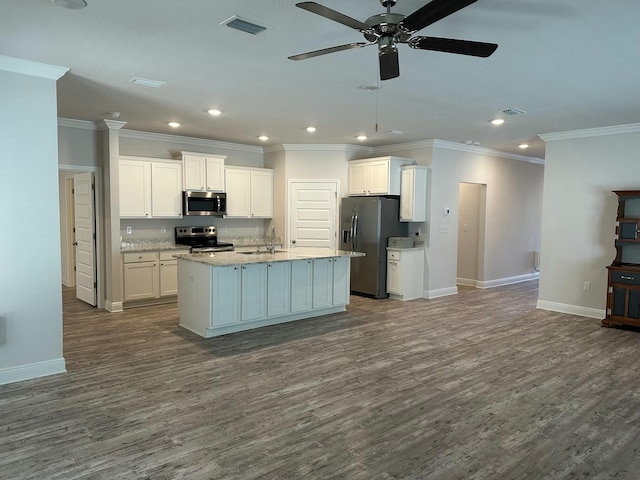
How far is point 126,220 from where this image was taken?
697 centimetres

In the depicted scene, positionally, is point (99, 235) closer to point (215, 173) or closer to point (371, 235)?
point (215, 173)

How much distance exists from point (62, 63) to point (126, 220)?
357 cm

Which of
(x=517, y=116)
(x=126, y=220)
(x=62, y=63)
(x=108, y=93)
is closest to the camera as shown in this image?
(x=62, y=63)

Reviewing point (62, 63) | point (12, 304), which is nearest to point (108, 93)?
point (62, 63)

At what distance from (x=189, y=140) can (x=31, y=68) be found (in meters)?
3.76

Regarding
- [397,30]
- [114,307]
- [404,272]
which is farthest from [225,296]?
[397,30]

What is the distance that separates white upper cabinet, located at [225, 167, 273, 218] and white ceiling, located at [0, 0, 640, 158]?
1610 mm

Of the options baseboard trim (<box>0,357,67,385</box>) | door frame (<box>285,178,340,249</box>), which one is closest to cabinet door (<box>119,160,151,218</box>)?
door frame (<box>285,178,340,249</box>)

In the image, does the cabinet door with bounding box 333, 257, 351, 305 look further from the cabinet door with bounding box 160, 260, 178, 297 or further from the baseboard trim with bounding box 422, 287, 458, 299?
the cabinet door with bounding box 160, 260, 178, 297

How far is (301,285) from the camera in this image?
5836 mm

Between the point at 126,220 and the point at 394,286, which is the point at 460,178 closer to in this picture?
the point at 394,286

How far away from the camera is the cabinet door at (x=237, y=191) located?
768 centimetres

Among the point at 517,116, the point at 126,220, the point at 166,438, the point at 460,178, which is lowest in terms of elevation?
the point at 166,438

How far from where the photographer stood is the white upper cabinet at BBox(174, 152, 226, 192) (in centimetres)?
708
